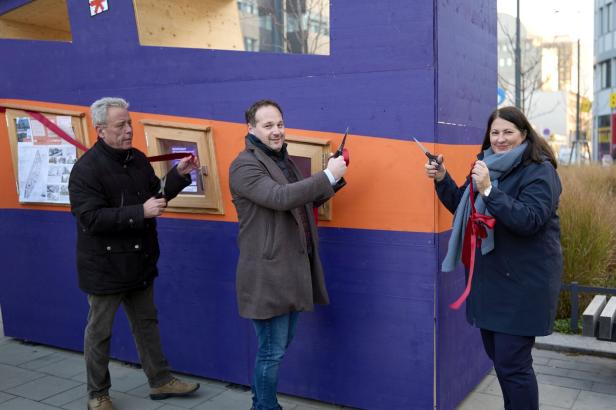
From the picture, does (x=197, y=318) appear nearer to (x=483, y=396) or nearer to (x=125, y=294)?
(x=125, y=294)

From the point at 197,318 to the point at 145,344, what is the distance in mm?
422

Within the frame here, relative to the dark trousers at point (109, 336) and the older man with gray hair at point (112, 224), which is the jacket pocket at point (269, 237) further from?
the dark trousers at point (109, 336)

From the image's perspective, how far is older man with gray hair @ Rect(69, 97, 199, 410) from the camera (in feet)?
11.7

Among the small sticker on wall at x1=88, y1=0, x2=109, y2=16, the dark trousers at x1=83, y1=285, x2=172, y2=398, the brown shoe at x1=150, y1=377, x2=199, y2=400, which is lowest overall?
the brown shoe at x1=150, y1=377, x2=199, y2=400

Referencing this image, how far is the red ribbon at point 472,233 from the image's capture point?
2773 mm

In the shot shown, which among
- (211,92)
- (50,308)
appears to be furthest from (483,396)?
(50,308)

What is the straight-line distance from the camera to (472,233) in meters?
2.90

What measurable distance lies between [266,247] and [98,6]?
2.45 metres

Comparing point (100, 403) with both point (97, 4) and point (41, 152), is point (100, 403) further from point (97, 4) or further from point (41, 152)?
point (97, 4)

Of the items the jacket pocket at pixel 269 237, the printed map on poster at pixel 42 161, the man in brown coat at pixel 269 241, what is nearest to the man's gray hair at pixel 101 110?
the man in brown coat at pixel 269 241

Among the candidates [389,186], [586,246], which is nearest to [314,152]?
[389,186]

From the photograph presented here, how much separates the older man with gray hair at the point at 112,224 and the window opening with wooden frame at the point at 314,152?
67 centimetres

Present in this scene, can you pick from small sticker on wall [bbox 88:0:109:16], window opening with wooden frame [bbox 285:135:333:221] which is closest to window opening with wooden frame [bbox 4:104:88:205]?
small sticker on wall [bbox 88:0:109:16]

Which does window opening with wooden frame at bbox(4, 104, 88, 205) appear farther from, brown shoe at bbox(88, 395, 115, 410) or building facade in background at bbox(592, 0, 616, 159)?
building facade in background at bbox(592, 0, 616, 159)
